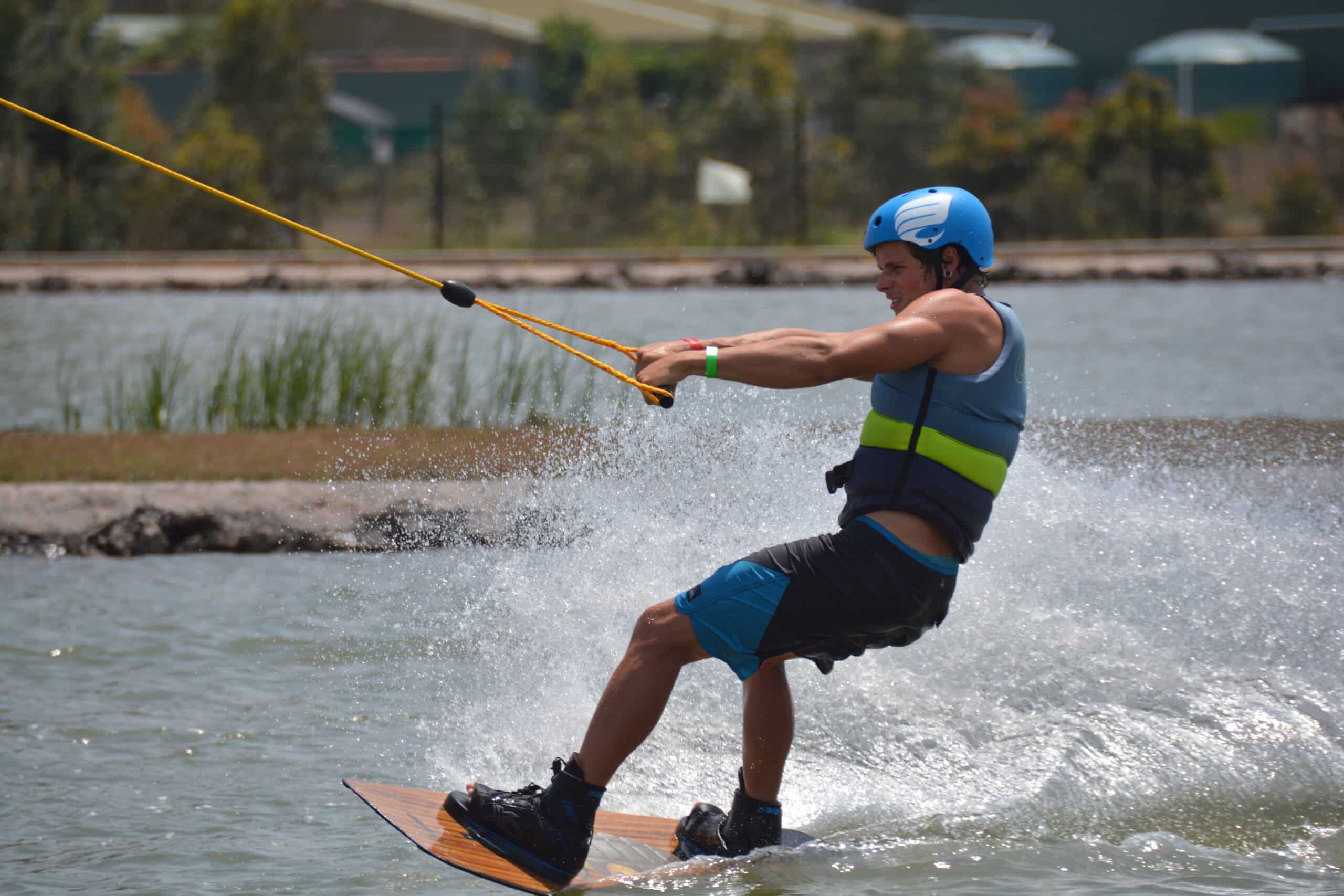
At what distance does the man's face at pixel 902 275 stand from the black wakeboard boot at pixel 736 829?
1.47 meters

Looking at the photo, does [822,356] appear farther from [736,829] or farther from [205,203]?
[205,203]

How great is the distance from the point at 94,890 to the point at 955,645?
320cm

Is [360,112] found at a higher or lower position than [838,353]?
higher

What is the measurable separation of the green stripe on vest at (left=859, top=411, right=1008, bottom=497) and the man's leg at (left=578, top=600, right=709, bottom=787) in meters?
0.73

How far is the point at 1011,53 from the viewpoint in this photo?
52094mm

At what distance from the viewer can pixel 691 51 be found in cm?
5800

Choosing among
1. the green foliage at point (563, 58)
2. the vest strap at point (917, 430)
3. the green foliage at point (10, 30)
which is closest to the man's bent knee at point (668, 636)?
the vest strap at point (917, 430)

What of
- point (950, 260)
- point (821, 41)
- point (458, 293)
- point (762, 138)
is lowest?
point (458, 293)

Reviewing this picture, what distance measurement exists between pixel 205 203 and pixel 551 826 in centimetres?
2431

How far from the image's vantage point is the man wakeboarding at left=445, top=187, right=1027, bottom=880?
14.5 ft

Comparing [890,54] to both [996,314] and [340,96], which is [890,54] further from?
[996,314]

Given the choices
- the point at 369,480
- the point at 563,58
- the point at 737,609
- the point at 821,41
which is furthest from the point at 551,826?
the point at 821,41

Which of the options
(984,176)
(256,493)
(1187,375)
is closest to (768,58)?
(984,176)

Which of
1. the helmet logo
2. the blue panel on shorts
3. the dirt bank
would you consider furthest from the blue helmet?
the dirt bank
